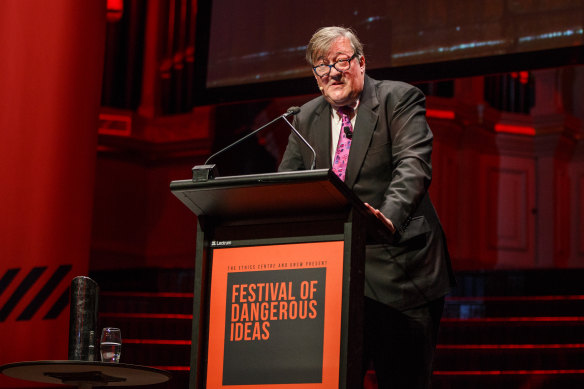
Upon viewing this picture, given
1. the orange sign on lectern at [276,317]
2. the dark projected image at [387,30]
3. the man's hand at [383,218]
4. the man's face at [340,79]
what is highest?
the dark projected image at [387,30]

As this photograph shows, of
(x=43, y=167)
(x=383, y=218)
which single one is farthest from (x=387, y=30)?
(x=383, y=218)

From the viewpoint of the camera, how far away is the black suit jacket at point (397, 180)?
7.14 ft

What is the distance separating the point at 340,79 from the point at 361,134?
15 cm

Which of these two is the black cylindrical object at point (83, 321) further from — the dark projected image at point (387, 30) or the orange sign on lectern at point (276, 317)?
the dark projected image at point (387, 30)

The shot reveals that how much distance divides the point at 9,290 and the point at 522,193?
13.9ft

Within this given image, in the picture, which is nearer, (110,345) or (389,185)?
(389,185)

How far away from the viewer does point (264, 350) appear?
6.22 feet

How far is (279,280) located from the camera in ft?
6.27

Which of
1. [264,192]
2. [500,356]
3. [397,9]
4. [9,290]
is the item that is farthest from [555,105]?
[264,192]

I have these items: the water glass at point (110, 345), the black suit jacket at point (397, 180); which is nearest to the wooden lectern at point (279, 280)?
the black suit jacket at point (397, 180)

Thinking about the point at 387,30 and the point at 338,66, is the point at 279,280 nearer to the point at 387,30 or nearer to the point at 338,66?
the point at 338,66

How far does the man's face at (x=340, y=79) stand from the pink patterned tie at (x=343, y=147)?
0.16 ft

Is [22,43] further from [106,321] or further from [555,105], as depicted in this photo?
[555,105]

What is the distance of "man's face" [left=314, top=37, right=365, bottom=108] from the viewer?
2271 mm
